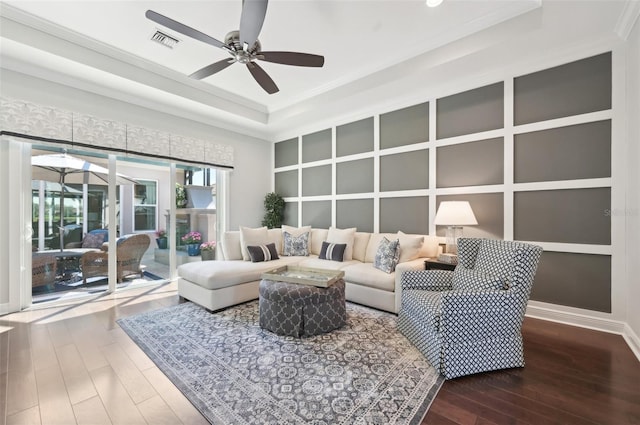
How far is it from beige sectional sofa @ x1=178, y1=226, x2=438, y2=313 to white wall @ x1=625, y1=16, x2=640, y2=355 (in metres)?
1.77

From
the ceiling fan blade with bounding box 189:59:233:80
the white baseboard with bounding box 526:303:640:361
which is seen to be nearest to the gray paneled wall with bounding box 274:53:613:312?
the white baseboard with bounding box 526:303:640:361

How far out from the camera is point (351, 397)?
1786mm

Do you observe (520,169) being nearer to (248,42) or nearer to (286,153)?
(248,42)

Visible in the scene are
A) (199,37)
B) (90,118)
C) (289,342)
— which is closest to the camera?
(199,37)

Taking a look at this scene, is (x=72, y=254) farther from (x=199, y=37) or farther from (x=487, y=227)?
(x=487, y=227)

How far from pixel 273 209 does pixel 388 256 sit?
3.05 metres

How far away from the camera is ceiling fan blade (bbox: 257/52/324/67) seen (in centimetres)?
254

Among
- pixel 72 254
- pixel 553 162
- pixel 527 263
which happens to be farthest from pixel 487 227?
pixel 72 254

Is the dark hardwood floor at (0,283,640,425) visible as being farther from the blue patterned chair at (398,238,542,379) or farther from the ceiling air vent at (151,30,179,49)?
the ceiling air vent at (151,30,179,49)

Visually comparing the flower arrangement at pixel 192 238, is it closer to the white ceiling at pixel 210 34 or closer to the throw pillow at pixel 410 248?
the white ceiling at pixel 210 34

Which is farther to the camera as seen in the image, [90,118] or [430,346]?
[90,118]

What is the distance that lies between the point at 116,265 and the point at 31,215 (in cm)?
118

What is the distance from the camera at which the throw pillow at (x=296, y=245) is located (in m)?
4.58

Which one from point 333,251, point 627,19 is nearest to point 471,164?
point 627,19
